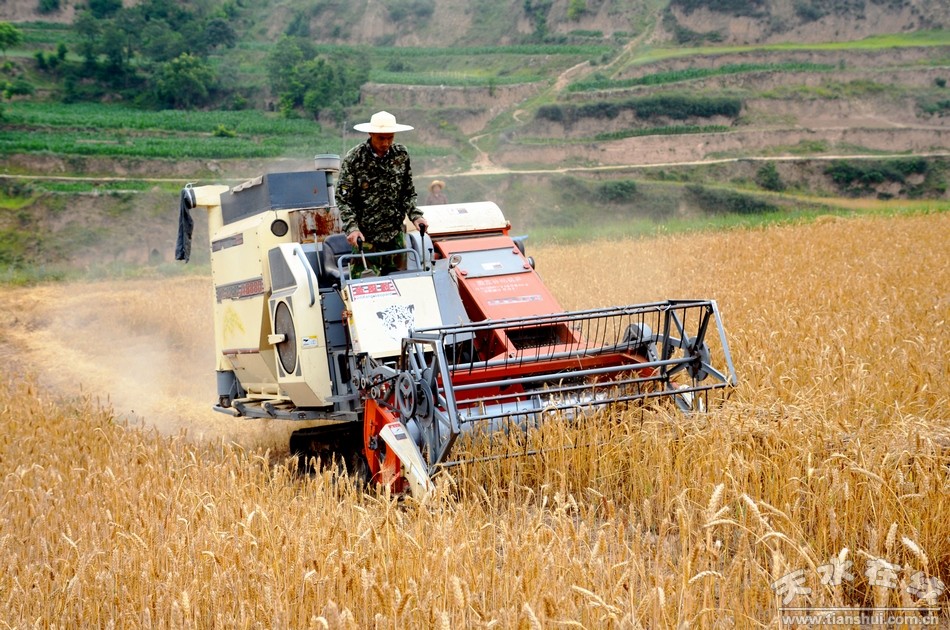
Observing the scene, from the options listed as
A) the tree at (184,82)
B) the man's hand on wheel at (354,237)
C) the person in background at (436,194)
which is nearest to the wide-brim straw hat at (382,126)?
the man's hand on wheel at (354,237)

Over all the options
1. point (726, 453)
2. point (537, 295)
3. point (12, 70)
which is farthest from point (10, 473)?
point (12, 70)

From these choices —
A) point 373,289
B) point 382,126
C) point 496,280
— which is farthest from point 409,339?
point 382,126

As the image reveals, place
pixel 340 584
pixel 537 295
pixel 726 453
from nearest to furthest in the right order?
A: pixel 340 584
pixel 726 453
pixel 537 295

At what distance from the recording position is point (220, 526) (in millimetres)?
4602

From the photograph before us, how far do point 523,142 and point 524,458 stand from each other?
45.1 meters

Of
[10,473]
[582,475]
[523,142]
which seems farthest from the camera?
[523,142]

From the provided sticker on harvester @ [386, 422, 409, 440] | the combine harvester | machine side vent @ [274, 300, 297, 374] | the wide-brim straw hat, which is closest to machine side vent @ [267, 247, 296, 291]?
the combine harvester

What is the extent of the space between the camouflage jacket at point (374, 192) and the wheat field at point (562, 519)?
1.98 meters

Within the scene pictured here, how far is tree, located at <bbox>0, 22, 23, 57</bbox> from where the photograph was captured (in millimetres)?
52469

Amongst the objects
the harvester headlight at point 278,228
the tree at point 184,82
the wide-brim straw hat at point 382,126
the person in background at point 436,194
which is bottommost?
the harvester headlight at point 278,228

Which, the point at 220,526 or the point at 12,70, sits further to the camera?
the point at 12,70

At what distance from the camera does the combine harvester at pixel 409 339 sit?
5691 mm

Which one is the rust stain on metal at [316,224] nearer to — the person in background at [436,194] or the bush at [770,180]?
the person in background at [436,194]

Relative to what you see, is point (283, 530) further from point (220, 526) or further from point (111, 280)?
point (111, 280)
